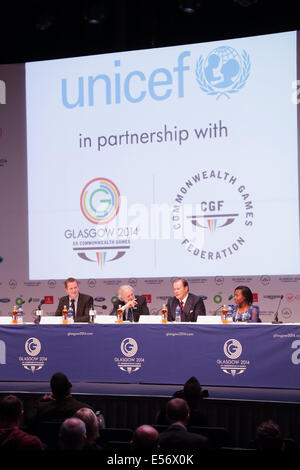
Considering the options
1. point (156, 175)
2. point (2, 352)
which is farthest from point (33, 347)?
point (156, 175)

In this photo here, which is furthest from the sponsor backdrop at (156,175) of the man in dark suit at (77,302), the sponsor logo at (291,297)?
the man in dark suit at (77,302)

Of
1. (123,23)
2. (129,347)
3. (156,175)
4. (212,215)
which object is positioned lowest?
(129,347)

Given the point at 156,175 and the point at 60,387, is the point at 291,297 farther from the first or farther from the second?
the point at 60,387

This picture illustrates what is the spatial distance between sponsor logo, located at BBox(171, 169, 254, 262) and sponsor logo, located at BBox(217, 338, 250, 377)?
7.99 ft

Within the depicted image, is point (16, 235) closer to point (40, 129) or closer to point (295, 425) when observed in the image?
point (40, 129)

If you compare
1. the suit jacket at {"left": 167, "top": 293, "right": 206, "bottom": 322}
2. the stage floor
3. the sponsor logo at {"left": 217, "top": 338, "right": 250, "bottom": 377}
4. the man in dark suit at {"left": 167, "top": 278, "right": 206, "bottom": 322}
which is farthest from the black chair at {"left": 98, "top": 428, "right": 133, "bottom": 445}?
the man in dark suit at {"left": 167, "top": 278, "right": 206, "bottom": 322}

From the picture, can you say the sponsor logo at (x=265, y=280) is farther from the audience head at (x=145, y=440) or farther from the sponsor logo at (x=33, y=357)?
the audience head at (x=145, y=440)

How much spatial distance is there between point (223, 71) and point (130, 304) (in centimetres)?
292

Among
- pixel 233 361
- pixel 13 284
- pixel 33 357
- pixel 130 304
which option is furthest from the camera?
pixel 13 284

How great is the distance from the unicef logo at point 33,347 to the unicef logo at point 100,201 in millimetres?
2568

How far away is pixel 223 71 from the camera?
7672 millimetres

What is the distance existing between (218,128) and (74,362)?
336 centimetres

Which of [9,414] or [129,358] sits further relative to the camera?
[129,358]

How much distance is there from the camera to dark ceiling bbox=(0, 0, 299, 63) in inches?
312
